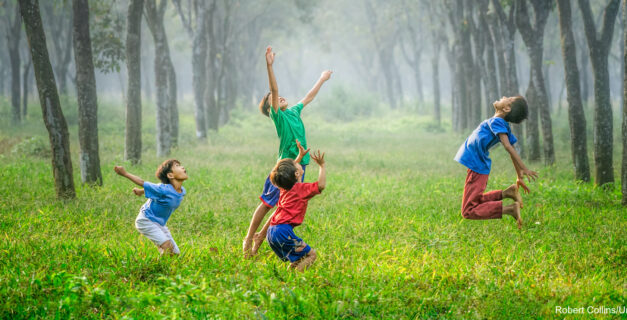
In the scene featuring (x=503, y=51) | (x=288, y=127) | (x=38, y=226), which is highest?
(x=503, y=51)

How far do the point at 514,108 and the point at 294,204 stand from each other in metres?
2.94

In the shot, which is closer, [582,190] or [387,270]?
[387,270]

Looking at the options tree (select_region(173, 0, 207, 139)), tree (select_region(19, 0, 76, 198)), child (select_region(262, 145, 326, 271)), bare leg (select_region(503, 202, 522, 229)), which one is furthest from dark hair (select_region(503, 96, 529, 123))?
tree (select_region(173, 0, 207, 139))

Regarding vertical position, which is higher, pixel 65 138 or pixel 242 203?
pixel 65 138

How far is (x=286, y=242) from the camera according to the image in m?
4.46

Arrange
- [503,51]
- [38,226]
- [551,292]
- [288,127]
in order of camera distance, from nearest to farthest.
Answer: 1. [551,292]
2. [288,127]
3. [38,226]
4. [503,51]

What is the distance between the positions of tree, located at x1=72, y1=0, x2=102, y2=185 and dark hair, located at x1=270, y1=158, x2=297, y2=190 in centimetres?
535

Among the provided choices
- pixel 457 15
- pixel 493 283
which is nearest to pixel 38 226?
pixel 493 283

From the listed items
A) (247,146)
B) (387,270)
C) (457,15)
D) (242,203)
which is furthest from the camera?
(457,15)

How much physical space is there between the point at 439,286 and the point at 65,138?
587 centimetres

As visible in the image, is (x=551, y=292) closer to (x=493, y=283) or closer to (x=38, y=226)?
(x=493, y=283)

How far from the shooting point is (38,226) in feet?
19.4

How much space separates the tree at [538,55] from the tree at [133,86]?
8.95 metres

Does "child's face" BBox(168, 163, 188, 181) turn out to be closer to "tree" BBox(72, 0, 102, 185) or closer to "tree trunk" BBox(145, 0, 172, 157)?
"tree" BBox(72, 0, 102, 185)
